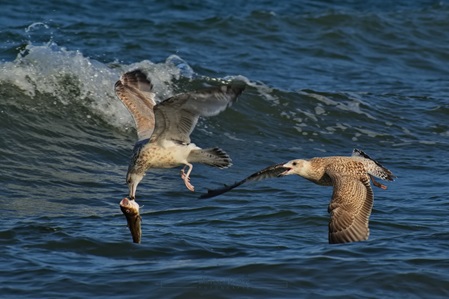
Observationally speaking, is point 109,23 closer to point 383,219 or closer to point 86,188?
point 86,188

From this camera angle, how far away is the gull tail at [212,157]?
7.09 metres

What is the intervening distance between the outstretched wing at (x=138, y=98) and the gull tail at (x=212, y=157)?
58cm

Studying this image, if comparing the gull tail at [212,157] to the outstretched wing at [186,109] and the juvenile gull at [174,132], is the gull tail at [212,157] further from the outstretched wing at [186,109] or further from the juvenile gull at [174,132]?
the outstretched wing at [186,109]

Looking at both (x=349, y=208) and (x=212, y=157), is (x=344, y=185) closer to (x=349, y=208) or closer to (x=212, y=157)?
(x=349, y=208)

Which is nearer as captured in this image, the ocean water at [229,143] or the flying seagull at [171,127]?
the ocean water at [229,143]

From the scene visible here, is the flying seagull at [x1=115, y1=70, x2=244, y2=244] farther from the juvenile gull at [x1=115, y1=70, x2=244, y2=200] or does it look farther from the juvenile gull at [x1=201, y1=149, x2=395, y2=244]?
the juvenile gull at [x1=201, y1=149, x2=395, y2=244]

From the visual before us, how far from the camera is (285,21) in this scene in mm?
16625

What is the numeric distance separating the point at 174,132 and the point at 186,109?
0.32 metres

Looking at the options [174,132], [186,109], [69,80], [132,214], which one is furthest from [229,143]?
[132,214]

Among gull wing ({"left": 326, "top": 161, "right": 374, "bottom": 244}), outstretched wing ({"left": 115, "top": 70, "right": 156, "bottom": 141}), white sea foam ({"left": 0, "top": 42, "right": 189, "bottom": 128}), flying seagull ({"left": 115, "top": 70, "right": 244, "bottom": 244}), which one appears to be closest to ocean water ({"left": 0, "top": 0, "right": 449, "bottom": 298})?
white sea foam ({"left": 0, "top": 42, "right": 189, "bottom": 128})

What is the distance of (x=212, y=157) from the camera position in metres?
7.16

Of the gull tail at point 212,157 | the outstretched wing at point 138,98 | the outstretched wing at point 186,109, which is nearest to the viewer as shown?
the outstretched wing at point 186,109

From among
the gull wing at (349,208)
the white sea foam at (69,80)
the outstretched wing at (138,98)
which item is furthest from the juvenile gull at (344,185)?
the white sea foam at (69,80)

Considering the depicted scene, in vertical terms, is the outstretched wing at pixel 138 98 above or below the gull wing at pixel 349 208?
above
